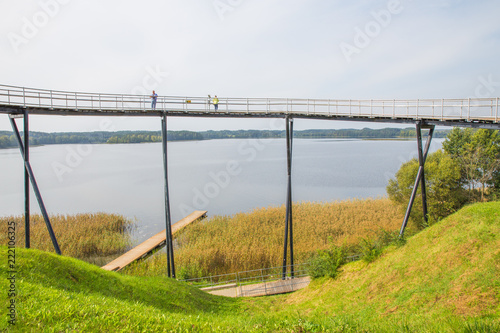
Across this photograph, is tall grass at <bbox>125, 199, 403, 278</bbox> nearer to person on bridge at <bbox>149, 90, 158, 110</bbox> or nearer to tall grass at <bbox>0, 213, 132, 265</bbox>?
tall grass at <bbox>0, 213, 132, 265</bbox>

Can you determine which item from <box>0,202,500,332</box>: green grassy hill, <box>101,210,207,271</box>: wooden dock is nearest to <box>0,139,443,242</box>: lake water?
<box>101,210,207,271</box>: wooden dock

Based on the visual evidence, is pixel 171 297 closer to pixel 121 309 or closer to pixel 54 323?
pixel 121 309

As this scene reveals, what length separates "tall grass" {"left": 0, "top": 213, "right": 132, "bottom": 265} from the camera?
22734mm

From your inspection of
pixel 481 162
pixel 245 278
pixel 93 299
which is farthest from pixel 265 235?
pixel 481 162

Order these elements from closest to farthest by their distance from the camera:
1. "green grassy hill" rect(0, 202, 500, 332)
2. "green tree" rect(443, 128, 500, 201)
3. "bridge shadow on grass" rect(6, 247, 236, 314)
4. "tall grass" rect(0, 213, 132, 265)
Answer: "green grassy hill" rect(0, 202, 500, 332) < "bridge shadow on grass" rect(6, 247, 236, 314) < "tall grass" rect(0, 213, 132, 265) < "green tree" rect(443, 128, 500, 201)

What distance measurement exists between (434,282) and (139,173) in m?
59.4

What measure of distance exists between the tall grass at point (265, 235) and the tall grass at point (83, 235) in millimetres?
4707

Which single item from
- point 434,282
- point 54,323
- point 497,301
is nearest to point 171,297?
point 54,323

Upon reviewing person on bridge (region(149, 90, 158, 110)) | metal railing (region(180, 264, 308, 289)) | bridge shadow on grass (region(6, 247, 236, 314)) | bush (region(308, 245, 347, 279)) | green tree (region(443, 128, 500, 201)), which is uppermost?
person on bridge (region(149, 90, 158, 110))

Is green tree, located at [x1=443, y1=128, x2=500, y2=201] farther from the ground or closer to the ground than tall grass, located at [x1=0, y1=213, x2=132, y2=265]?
farther from the ground

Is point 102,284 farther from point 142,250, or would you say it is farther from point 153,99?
point 142,250

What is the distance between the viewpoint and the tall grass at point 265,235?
2023 cm

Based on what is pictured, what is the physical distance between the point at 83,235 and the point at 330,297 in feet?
69.1

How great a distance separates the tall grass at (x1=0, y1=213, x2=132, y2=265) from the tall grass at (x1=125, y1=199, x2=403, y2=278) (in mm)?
4707
